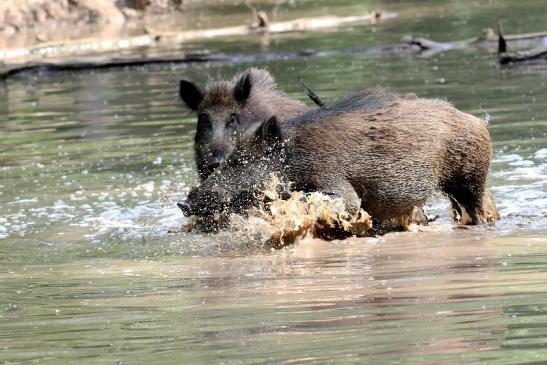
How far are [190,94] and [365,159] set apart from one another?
93.3 inches

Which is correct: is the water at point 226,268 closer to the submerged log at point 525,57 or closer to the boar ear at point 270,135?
the submerged log at point 525,57

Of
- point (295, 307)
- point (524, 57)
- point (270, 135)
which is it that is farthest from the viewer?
point (524, 57)

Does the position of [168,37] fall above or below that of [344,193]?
below

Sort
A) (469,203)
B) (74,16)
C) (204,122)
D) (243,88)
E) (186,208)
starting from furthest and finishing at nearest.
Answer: (74,16) < (243,88) < (204,122) < (469,203) < (186,208)

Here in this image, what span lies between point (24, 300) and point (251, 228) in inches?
107

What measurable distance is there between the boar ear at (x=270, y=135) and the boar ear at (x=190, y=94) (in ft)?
5.70

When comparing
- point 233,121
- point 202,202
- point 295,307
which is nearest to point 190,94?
point 233,121

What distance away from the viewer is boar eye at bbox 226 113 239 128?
36.7 ft

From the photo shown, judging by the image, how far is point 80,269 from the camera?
28.7ft

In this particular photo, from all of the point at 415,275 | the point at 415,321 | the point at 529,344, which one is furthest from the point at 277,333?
the point at 415,275

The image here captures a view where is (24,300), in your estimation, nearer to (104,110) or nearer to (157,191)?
(157,191)

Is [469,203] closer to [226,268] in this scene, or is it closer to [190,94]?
[226,268]

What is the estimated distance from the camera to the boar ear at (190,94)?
1123 centimetres

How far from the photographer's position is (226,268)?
27.9 feet
